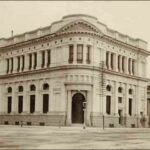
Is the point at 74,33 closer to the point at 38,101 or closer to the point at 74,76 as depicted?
the point at 74,76

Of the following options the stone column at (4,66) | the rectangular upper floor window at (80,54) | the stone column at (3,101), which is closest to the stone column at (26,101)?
the stone column at (3,101)

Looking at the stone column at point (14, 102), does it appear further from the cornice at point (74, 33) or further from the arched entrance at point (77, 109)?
the arched entrance at point (77, 109)

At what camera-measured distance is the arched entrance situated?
52719 mm

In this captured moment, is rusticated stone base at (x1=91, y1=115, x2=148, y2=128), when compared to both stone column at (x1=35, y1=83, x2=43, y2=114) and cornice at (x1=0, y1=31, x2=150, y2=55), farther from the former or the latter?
cornice at (x1=0, y1=31, x2=150, y2=55)

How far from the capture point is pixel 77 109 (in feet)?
174

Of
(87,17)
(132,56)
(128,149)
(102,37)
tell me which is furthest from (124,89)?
(128,149)

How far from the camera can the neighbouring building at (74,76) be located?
5259 cm

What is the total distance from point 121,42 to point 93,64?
9.08m

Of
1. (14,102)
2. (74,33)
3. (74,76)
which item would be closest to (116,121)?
(74,76)

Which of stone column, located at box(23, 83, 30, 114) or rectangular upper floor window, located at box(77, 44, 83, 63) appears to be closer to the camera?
rectangular upper floor window, located at box(77, 44, 83, 63)

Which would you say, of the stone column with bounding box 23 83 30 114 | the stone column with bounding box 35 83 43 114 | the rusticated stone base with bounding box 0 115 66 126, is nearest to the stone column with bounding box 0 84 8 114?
the rusticated stone base with bounding box 0 115 66 126

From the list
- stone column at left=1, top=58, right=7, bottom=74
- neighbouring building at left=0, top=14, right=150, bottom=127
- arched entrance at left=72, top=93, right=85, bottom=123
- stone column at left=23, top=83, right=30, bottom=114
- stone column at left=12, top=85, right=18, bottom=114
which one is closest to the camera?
neighbouring building at left=0, top=14, right=150, bottom=127

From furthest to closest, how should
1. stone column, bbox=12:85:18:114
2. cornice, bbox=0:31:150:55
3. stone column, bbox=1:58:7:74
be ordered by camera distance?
stone column, bbox=1:58:7:74
stone column, bbox=12:85:18:114
cornice, bbox=0:31:150:55

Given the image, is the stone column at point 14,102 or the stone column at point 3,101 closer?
the stone column at point 14,102
